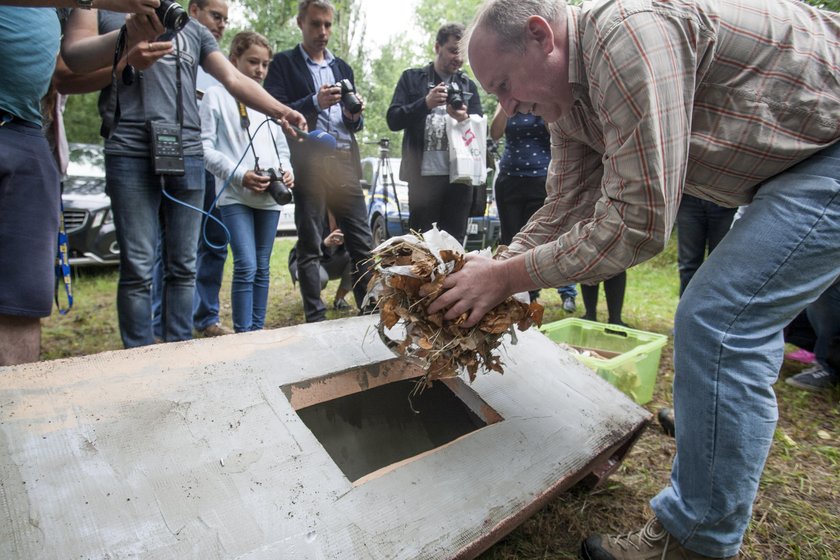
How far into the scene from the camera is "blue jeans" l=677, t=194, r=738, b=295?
347 cm

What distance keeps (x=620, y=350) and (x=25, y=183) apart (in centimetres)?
303

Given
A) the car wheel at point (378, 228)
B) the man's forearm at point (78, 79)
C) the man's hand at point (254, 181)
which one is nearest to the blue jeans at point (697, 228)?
the man's hand at point (254, 181)

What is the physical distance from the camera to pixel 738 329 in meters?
1.31

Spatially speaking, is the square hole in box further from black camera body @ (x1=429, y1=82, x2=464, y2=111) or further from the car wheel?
the car wheel

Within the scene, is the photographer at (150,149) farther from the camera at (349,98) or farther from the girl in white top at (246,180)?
the camera at (349,98)

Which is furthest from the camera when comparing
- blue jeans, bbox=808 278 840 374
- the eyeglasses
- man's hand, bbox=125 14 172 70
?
the eyeglasses

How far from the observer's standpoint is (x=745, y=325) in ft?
4.29

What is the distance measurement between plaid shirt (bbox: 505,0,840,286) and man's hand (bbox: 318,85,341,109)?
1.97 meters

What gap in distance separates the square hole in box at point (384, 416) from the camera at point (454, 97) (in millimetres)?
2286

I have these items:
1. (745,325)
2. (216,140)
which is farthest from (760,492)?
(216,140)

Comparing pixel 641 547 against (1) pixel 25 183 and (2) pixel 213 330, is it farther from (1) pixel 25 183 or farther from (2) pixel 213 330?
(2) pixel 213 330

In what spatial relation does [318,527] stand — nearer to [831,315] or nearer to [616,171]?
[616,171]

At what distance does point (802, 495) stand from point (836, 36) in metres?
1.79

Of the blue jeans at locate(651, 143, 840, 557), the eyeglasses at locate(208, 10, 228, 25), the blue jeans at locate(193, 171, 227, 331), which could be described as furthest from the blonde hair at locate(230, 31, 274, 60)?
the blue jeans at locate(651, 143, 840, 557)
